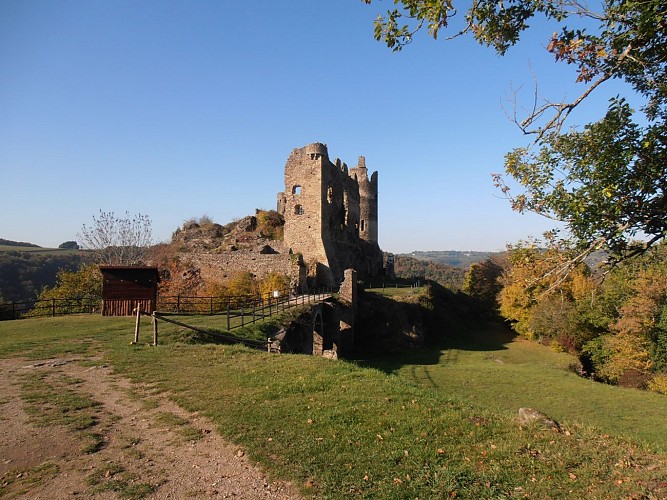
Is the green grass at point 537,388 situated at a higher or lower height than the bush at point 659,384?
higher

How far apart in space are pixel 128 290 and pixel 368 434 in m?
16.8

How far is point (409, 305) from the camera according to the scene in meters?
34.3

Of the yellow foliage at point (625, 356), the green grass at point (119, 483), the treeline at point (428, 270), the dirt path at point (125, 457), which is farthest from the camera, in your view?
the treeline at point (428, 270)

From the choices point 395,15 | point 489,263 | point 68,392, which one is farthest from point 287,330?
point 489,263

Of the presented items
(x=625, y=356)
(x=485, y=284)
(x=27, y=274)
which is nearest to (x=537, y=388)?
(x=625, y=356)

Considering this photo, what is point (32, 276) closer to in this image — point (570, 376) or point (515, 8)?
point (570, 376)

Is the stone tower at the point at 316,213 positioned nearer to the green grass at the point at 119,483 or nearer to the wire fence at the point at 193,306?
the wire fence at the point at 193,306

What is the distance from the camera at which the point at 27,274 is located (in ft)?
186

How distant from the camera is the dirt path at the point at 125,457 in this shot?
520 cm

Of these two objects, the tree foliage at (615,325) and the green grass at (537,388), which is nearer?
the green grass at (537,388)

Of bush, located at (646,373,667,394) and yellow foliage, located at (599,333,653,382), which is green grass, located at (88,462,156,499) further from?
yellow foliage, located at (599,333,653,382)

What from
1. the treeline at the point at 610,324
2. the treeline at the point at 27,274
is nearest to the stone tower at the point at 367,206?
the treeline at the point at 610,324

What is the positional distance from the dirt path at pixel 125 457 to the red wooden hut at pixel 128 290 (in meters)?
11.8

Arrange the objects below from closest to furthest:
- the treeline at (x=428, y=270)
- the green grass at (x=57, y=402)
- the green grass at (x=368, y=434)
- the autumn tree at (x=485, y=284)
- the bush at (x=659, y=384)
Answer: the green grass at (x=368, y=434), the green grass at (x=57, y=402), the bush at (x=659, y=384), the autumn tree at (x=485, y=284), the treeline at (x=428, y=270)
